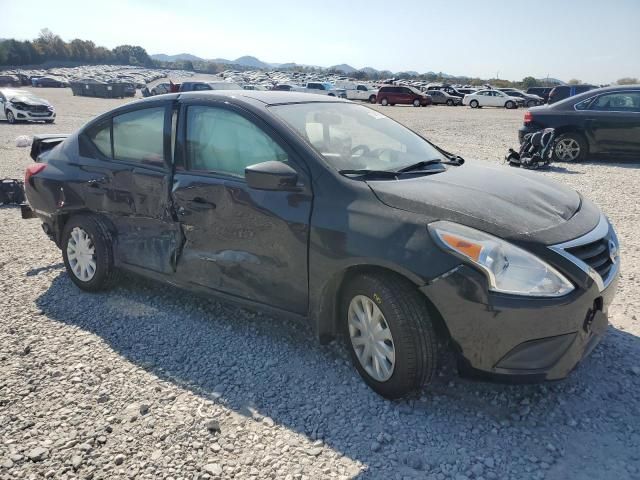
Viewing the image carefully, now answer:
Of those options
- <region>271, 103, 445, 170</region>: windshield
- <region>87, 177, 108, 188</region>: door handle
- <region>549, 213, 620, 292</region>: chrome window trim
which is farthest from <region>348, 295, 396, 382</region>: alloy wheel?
<region>87, 177, 108, 188</region>: door handle

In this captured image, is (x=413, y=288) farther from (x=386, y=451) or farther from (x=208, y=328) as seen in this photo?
(x=208, y=328)

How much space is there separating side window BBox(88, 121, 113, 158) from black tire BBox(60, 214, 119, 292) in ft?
1.83

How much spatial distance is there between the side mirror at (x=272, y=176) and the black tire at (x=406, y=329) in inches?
28.5

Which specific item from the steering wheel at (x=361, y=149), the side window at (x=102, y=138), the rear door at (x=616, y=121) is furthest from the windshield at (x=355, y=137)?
the rear door at (x=616, y=121)

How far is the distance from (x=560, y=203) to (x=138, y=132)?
10.2 feet

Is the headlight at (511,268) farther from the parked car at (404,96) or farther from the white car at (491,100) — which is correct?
the white car at (491,100)

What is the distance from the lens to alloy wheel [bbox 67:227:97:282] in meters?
4.39

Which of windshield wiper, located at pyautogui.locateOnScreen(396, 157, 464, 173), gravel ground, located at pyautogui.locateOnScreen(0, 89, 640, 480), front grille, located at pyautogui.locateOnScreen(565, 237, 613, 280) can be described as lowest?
gravel ground, located at pyautogui.locateOnScreen(0, 89, 640, 480)

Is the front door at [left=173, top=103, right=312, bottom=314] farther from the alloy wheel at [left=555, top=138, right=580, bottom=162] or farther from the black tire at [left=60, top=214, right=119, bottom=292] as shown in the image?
the alloy wheel at [left=555, top=138, right=580, bottom=162]

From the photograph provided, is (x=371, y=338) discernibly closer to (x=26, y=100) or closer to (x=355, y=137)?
(x=355, y=137)

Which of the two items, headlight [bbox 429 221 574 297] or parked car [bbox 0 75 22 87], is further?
parked car [bbox 0 75 22 87]

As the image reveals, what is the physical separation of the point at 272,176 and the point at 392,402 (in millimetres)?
1461

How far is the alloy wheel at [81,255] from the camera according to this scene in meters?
4.39

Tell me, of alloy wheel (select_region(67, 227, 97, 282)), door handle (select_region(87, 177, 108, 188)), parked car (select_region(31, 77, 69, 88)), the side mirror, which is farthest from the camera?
parked car (select_region(31, 77, 69, 88))
